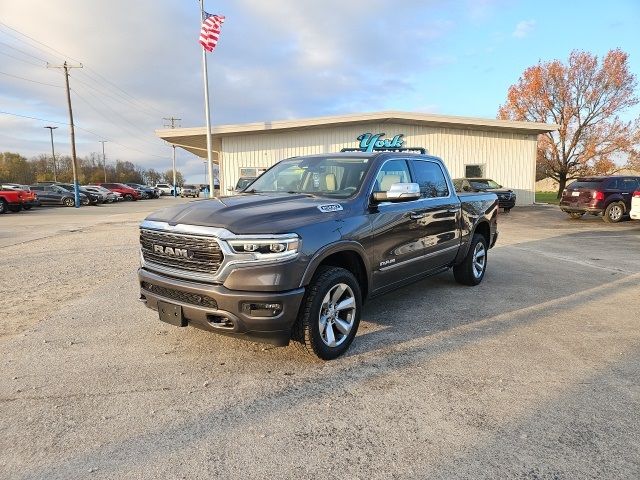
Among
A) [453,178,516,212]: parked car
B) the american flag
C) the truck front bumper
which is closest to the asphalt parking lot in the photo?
the truck front bumper

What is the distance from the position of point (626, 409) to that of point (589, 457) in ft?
2.55

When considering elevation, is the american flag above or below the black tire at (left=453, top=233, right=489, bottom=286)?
above

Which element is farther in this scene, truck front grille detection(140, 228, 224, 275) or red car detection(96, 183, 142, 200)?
red car detection(96, 183, 142, 200)

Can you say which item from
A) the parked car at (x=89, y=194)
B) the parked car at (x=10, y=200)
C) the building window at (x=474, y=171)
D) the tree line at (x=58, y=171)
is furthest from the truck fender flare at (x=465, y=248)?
the tree line at (x=58, y=171)

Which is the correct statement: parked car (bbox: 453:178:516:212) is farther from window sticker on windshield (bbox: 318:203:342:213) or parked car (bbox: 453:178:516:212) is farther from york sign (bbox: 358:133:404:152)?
window sticker on windshield (bbox: 318:203:342:213)

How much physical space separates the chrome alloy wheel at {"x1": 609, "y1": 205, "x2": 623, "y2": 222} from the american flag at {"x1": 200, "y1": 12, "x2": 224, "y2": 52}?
703 inches

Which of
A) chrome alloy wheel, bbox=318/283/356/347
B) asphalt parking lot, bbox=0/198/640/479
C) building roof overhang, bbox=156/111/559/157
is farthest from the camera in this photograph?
building roof overhang, bbox=156/111/559/157

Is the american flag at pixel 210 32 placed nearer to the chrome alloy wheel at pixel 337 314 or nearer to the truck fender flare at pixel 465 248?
the truck fender flare at pixel 465 248

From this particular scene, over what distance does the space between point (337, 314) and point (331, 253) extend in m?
0.59

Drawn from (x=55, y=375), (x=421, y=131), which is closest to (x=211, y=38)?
(x=421, y=131)

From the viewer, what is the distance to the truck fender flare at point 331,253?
3545mm

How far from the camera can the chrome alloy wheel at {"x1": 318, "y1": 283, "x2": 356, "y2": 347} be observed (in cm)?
382

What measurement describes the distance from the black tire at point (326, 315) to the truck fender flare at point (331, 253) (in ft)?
0.51

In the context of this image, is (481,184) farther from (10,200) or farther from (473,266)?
(10,200)
